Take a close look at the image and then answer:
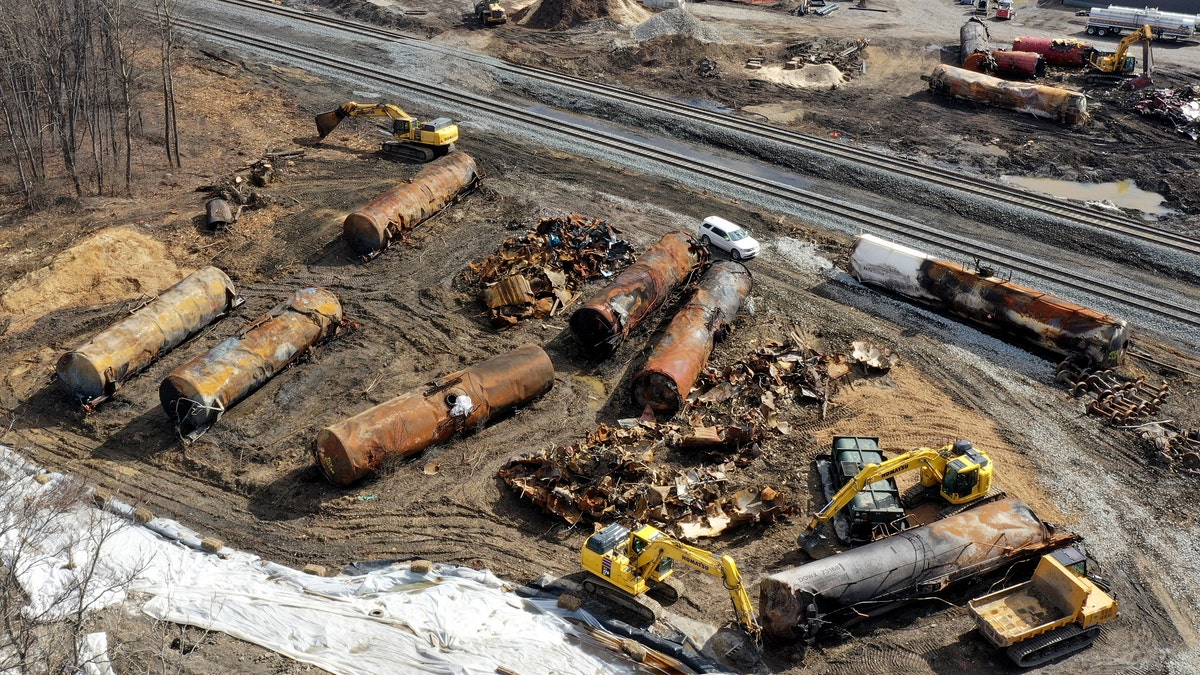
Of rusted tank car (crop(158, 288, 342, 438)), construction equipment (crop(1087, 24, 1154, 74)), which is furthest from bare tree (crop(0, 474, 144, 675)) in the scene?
construction equipment (crop(1087, 24, 1154, 74))

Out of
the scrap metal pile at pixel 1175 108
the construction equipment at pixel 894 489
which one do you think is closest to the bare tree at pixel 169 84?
the construction equipment at pixel 894 489

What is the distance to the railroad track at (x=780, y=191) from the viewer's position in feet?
102

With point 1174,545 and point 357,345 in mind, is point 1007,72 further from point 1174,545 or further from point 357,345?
point 357,345

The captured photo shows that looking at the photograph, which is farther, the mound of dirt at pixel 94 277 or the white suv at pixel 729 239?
the white suv at pixel 729 239

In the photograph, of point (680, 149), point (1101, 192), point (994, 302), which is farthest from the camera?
point (680, 149)

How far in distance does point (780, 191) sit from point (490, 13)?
83.6ft

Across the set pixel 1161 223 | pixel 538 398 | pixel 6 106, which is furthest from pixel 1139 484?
pixel 6 106

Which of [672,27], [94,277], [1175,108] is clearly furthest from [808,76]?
[94,277]

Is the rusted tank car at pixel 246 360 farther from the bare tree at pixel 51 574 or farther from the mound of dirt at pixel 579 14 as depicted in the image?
the mound of dirt at pixel 579 14

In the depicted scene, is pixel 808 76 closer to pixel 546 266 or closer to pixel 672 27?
pixel 672 27

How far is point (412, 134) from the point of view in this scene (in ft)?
124

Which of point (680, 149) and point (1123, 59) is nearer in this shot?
point (680, 149)

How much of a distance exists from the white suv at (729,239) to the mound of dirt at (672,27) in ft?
76.8

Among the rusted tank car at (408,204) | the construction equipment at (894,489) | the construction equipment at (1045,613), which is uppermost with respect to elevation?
the rusted tank car at (408,204)
